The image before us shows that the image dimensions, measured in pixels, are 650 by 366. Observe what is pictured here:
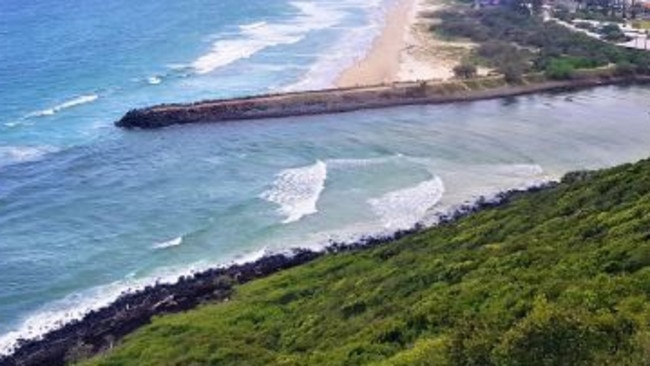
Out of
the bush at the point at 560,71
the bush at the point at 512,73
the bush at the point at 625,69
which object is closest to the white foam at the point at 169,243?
the bush at the point at 512,73

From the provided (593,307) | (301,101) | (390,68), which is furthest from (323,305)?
(390,68)

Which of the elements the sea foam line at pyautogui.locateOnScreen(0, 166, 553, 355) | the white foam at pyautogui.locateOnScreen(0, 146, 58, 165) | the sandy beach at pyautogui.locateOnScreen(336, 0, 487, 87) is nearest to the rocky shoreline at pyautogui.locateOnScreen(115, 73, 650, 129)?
the sandy beach at pyautogui.locateOnScreen(336, 0, 487, 87)

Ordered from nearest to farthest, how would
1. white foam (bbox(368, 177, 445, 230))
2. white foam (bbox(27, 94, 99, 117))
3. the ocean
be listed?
the ocean
white foam (bbox(368, 177, 445, 230))
white foam (bbox(27, 94, 99, 117))

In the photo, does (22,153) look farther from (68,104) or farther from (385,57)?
(385,57)

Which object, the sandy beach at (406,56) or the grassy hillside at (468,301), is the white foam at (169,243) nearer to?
the grassy hillside at (468,301)

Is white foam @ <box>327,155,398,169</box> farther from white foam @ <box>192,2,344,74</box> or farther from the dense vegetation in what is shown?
white foam @ <box>192,2,344,74</box>

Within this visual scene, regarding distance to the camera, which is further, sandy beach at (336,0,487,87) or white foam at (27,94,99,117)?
sandy beach at (336,0,487,87)
